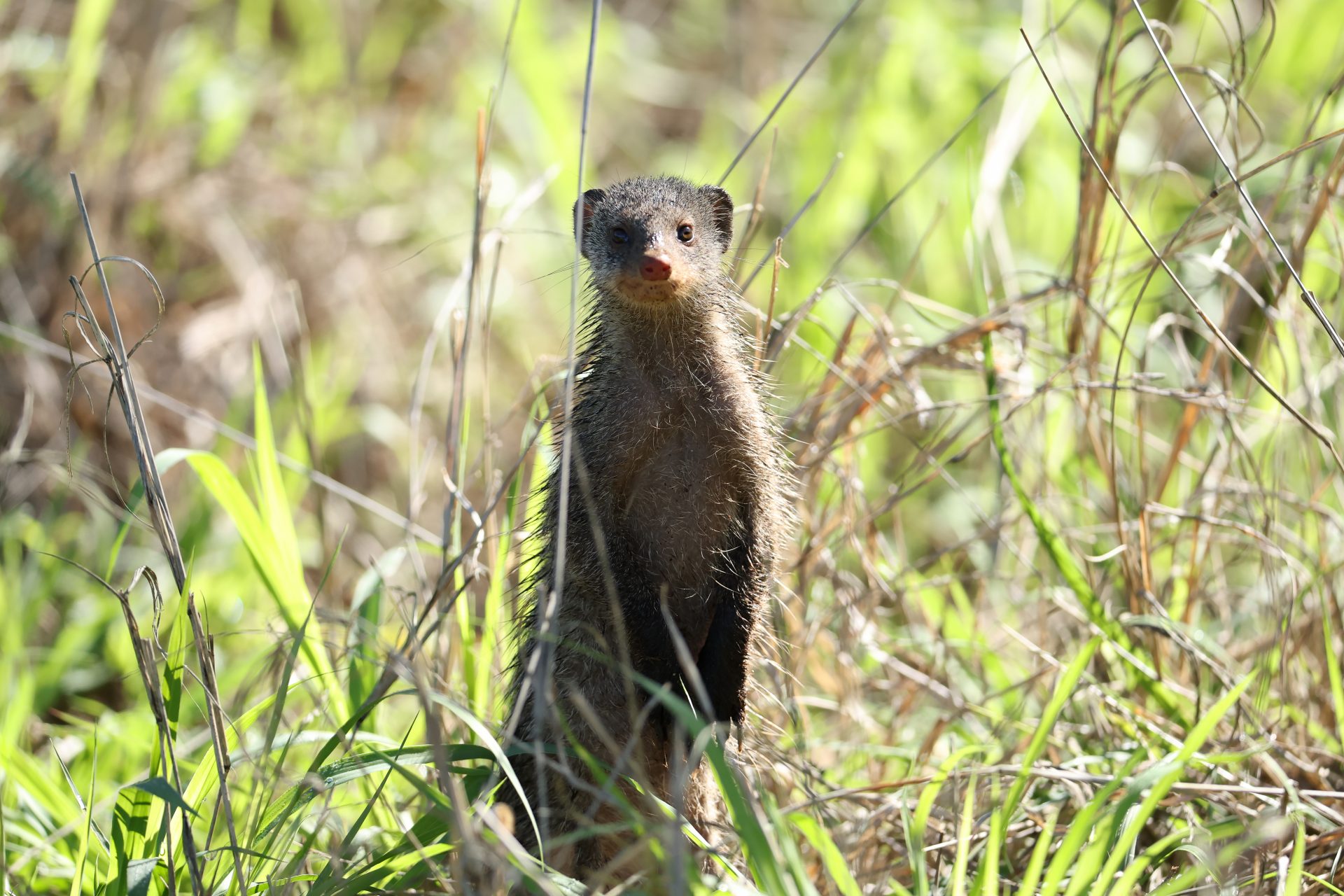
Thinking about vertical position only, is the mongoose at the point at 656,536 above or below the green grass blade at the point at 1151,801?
above

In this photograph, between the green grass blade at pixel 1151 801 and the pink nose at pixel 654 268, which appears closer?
the green grass blade at pixel 1151 801

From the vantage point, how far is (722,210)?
9.28 feet

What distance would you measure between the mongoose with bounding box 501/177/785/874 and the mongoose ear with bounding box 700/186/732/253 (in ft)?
0.97

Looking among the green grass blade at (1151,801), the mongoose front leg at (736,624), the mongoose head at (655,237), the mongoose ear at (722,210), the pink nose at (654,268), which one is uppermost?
the mongoose ear at (722,210)

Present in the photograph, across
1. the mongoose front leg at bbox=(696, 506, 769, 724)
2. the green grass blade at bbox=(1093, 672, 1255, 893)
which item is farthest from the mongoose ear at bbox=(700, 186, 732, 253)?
the green grass blade at bbox=(1093, 672, 1255, 893)

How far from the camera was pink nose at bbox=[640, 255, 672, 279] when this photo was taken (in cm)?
235

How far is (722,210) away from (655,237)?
0.39 metres

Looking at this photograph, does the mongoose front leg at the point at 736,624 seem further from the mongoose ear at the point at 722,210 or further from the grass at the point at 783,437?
the mongoose ear at the point at 722,210

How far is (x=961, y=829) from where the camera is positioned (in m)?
1.90

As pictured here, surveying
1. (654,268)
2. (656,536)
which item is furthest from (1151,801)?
(654,268)

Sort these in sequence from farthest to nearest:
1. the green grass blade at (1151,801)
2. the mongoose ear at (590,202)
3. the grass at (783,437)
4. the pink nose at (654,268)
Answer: the mongoose ear at (590,202)
the pink nose at (654,268)
the grass at (783,437)
the green grass blade at (1151,801)

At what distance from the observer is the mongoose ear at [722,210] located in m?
2.80

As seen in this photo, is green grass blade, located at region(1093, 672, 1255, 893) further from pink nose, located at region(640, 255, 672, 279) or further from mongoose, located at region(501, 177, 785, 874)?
pink nose, located at region(640, 255, 672, 279)

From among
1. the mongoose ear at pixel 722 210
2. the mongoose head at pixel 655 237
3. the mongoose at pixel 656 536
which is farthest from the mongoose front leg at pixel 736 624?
the mongoose ear at pixel 722 210
